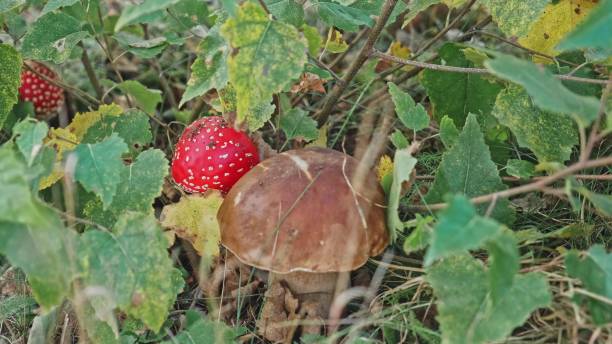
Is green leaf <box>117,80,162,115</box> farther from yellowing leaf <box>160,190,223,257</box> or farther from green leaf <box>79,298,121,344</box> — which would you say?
green leaf <box>79,298,121,344</box>

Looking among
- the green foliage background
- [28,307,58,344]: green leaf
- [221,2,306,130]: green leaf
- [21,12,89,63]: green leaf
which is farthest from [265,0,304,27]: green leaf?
[28,307,58,344]: green leaf

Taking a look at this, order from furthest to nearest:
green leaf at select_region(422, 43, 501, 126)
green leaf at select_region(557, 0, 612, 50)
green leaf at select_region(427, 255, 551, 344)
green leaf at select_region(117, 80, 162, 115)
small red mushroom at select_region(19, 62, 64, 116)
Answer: small red mushroom at select_region(19, 62, 64, 116)
green leaf at select_region(117, 80, 162, 115)
green leaf at select_region(422, 43, 501, 126)
green leaf at select_region(427, 255, 551, 344)
green leaf at select_region(557, 0, 612, 50)

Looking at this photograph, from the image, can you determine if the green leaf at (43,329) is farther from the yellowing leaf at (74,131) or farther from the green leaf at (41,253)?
the green leaf at (41,253)

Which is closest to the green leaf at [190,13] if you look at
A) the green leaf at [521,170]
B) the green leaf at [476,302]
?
the green leaf at [521,170]

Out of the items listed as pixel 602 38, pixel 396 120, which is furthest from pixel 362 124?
pixel 602 38

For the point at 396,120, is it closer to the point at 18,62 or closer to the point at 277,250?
the point at 277,250

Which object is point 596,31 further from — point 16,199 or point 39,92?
point 39,92
